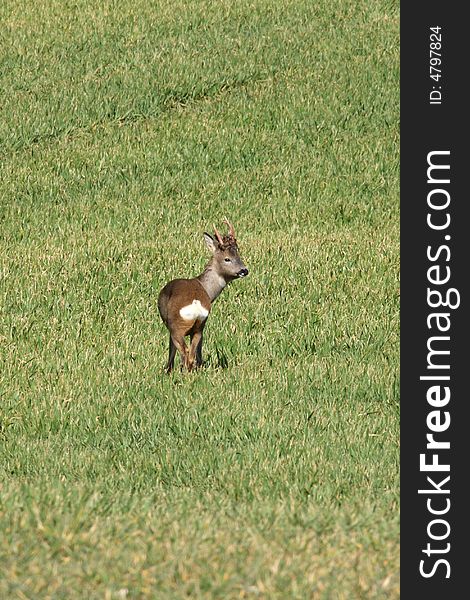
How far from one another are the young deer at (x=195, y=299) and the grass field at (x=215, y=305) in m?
0.42

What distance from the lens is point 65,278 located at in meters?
15.4

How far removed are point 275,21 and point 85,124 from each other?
8929mm

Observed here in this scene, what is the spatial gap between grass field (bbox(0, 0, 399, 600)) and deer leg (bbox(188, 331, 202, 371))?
1.18ft

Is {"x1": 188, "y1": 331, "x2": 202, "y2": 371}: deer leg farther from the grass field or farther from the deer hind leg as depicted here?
the grass field

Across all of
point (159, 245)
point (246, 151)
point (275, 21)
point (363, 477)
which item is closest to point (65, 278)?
point (159, 245)

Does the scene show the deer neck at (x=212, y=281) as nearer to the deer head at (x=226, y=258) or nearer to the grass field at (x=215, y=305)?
the deer head at (x=226, y=258)

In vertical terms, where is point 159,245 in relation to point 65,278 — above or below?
above

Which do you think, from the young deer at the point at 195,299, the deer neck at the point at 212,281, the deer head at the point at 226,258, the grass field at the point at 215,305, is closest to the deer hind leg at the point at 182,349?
the young deer at the point at 195,299

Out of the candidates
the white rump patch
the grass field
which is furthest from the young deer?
the grass field

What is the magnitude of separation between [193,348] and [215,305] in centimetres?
374

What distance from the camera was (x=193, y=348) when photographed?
10680 millimetres

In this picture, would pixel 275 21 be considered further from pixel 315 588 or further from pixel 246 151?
pixel 315 588

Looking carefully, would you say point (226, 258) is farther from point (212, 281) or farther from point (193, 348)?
point (193, 348)

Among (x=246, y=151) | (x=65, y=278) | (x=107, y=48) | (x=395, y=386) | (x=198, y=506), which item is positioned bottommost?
(x=198, y=506)
